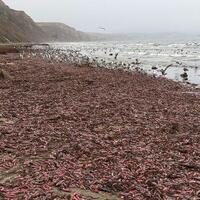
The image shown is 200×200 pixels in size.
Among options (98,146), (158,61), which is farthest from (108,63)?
(98,146)

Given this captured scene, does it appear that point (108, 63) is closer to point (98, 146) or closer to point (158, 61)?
point (158, 61)

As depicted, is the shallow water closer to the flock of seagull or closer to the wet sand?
the flock of seagull

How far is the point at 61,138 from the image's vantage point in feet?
44.0

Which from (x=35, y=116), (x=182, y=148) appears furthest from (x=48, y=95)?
(x=182, y=148)

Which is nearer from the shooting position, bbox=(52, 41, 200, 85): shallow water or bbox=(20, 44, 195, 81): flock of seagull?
bbox=(52, 41, 200, 85): shallow water

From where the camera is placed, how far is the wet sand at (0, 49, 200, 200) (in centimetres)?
936


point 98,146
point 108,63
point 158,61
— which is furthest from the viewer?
point 158,61

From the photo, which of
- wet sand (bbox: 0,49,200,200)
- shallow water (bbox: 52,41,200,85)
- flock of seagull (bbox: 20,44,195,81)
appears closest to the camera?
wet sand (bbox: 0,49,200,200)

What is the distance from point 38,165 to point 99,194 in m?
2.17

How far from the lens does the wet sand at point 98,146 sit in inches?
368

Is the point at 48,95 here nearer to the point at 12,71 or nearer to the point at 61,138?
the point at 61,138

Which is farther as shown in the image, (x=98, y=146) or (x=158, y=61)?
(x=158, y=61)

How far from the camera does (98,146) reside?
12695 millimetres

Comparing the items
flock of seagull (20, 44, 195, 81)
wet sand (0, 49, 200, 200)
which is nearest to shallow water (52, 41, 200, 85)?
flock of seagull (20, 44, 195, 81)
